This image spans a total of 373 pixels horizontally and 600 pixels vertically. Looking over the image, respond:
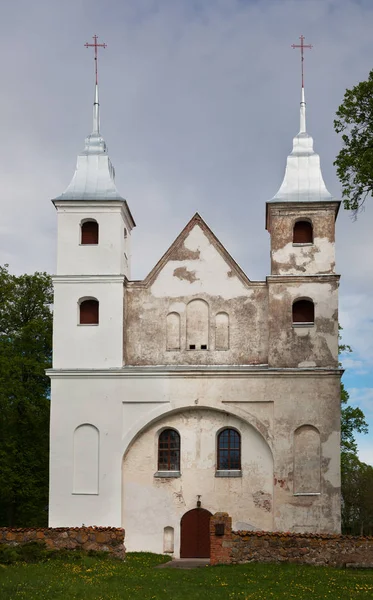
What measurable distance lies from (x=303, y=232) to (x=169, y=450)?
→ 909 centimetres

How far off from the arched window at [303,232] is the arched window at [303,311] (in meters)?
2.20

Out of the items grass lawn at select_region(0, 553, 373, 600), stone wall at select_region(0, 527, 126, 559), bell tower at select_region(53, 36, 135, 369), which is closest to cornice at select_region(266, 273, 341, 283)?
bell tower at select_region(53, 36, 135, 369)

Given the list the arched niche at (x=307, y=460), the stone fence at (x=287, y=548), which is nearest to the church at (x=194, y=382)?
the arched niche at (x=307, y=460)

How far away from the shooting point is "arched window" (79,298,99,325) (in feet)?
106

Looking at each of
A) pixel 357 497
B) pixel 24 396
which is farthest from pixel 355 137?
pixel 357 497

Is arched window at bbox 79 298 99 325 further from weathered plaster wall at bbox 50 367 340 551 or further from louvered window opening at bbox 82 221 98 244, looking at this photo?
louvered window opening at bbox 82 221 98 244

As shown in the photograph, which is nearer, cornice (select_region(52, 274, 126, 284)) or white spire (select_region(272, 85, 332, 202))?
cornice (select_region(52, 274, 126, 284))

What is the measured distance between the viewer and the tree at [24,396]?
4056 centimetres

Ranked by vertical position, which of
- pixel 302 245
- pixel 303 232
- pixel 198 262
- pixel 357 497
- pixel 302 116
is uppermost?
pixel 302 116

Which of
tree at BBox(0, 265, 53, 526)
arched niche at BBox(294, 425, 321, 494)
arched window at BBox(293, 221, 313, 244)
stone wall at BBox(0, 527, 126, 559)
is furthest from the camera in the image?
tree at BBox(0, 265, 53, 526)

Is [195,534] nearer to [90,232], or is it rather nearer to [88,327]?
[88,327]

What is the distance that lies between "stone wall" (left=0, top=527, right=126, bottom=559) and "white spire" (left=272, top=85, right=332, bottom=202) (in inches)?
544

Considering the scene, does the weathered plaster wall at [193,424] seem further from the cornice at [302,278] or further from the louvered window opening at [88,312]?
the cornice at [302,278]

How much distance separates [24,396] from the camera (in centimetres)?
4125
